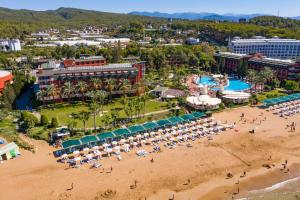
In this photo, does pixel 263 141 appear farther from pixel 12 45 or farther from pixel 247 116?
pixel 12 45

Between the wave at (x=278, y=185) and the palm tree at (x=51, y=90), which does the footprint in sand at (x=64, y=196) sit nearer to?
the wave at (x=278, y=185)

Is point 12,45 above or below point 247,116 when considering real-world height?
above

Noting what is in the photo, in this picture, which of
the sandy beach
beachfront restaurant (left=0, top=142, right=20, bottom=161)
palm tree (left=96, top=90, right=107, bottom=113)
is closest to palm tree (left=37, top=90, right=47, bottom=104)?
palm tree (left=96, top=90, right=107, bottom=113)

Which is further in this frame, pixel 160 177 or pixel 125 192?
pixel 160 177

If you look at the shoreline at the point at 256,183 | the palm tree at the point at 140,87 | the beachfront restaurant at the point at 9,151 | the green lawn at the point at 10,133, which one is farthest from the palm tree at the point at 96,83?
the shoreline at the point at 256,183

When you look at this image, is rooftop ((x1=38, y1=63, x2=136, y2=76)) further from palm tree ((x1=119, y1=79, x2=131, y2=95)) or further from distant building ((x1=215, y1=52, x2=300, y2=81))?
distant building ((x1=215, y1=52, x2=300, y2=81))

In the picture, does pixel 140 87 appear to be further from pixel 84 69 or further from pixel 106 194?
pixel 106 194

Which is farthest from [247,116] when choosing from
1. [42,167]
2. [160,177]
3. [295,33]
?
[295,33]

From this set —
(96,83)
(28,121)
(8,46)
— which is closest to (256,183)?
(28,121)
